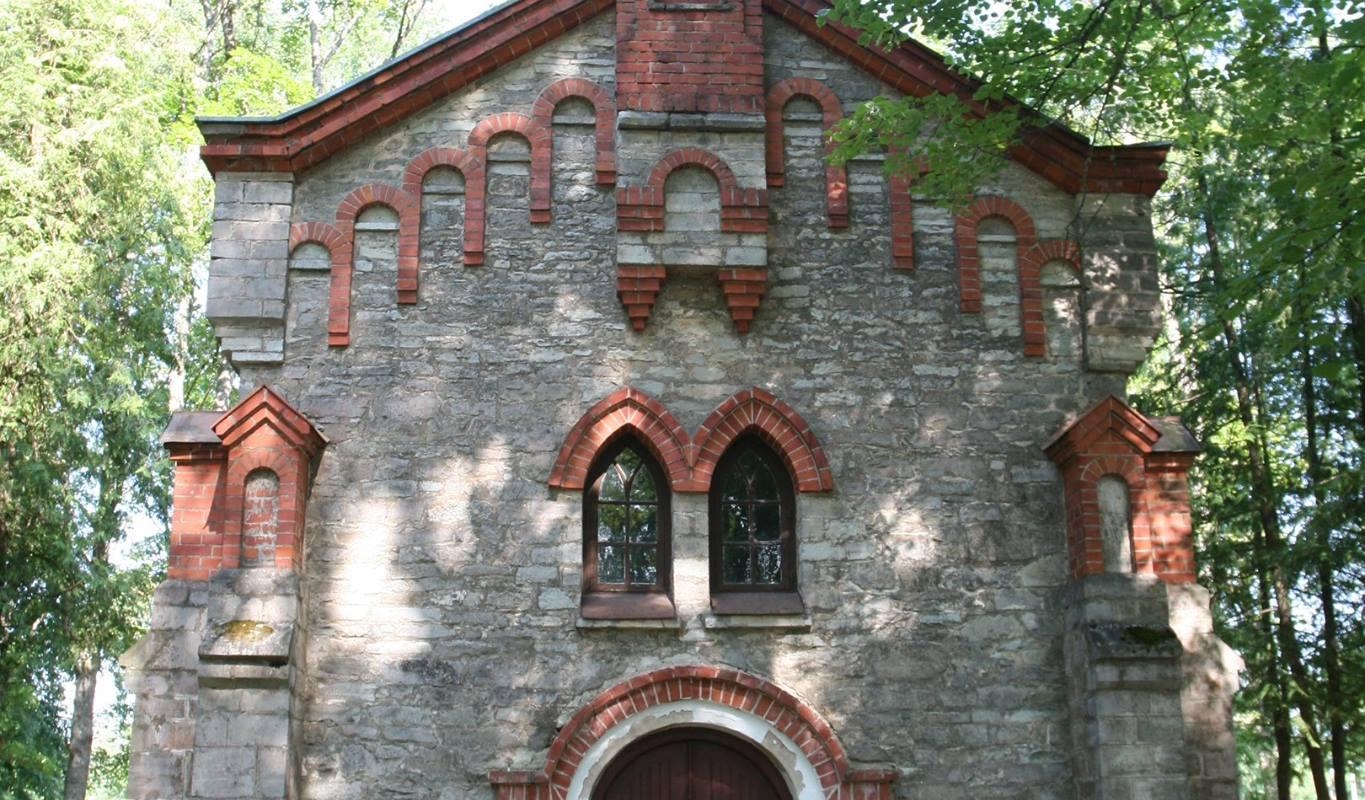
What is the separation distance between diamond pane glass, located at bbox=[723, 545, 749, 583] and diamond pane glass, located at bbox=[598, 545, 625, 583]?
767mm

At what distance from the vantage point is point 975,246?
10781 mm

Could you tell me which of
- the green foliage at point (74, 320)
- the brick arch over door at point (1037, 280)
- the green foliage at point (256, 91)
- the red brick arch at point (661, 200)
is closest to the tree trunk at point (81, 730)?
the green foliage at point (74, 320)

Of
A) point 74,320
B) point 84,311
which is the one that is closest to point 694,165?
point 74,320

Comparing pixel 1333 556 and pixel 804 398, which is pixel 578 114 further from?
pixel 1333 556

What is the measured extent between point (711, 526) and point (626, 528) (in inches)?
24.7

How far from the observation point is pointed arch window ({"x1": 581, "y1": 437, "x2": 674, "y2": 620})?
10.2 m

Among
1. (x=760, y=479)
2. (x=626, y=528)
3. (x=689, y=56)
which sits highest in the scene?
(x=689, y=56)

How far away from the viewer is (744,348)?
1049 cm

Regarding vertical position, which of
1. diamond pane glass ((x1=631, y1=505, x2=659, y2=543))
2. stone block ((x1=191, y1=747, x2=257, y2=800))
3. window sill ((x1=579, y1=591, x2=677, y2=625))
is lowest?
stone block ((x1=191, y1=747, x2=257, y2=800))

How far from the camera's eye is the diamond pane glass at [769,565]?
33.9ft

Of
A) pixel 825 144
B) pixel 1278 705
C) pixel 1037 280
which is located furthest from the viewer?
pixel 1278 705

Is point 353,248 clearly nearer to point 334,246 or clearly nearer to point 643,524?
point 334,246

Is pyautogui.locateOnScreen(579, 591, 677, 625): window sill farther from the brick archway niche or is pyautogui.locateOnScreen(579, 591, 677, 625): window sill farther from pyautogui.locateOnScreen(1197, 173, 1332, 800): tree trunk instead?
pyautogui.locateOnScreen(1197, 173, 1332, 800): tree trunk

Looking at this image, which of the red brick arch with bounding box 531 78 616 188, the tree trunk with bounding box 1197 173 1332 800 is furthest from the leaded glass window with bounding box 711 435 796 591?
the tree trunk with bounding box 1197 173 1332 800
